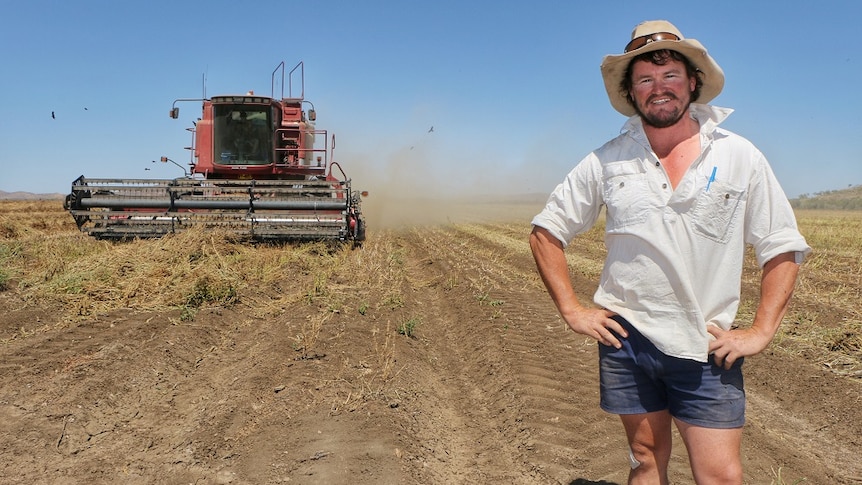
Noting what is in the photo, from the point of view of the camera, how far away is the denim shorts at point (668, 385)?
7.30 ft

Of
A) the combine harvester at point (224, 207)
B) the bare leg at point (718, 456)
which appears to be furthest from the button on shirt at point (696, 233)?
the combine harvester at point (224, 207)

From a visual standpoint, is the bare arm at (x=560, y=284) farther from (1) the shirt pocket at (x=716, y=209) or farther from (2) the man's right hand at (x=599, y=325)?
(1) the shirt pocket at (x=716, y=209)

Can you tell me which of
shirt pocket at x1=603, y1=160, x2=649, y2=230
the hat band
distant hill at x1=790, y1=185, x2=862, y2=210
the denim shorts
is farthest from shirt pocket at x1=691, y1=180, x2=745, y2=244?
distant hill at x1=790, y1=185, x2=862, y2=210

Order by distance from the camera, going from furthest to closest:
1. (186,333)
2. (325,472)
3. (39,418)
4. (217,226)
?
(217,226) < (186,333) < (39,418) < (325,472)

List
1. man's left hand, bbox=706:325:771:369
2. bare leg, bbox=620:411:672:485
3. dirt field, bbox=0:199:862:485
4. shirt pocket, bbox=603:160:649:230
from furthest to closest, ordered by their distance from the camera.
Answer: dirt field, bbox=0:199:862:485, bare leg, bbox=620:411:672:485, shirt pocket, bbox=603:160:649:230, man's left hand, bbox=706:325:771:369

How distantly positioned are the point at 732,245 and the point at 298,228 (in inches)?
390

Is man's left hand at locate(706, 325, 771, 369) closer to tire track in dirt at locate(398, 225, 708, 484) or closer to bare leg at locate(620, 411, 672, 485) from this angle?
bare leg at locate(620, 411, 672, 485)

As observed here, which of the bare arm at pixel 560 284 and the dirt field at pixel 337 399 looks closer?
the bare arm at pixel 560 284

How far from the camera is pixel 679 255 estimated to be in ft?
7.38

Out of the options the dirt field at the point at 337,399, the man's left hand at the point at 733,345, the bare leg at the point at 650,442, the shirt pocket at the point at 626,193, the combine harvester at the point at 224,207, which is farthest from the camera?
the combine harvester at the point at 224,207

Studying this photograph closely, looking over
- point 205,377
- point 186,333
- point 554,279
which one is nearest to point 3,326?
point 186,333

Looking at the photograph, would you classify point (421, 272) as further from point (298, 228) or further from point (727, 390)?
point (727, 390)

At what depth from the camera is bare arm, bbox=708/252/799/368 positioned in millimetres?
2195

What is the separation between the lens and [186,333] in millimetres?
6688
